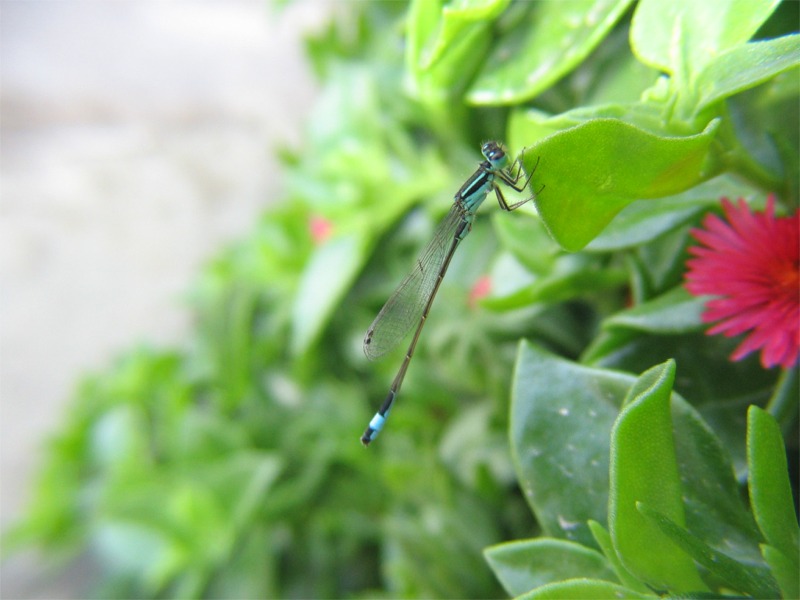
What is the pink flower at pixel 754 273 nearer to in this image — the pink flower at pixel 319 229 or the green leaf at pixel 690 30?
the green leaf at pixel 690 30

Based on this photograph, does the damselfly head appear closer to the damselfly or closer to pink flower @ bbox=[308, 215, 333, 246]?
the damselfly

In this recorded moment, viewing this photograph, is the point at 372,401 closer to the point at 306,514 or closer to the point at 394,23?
the point at 306,514

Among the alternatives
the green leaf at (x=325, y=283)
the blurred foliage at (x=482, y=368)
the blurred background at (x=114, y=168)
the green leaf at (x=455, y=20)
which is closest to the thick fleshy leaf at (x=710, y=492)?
the blurred foliage at (x=482, y=368)

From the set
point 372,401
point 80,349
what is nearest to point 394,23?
point 372,401

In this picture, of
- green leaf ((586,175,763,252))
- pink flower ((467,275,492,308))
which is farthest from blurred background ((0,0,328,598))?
green leaf ((586,175,763,252))

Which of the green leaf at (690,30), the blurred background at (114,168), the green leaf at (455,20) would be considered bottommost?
the green leaf at (690,30)
